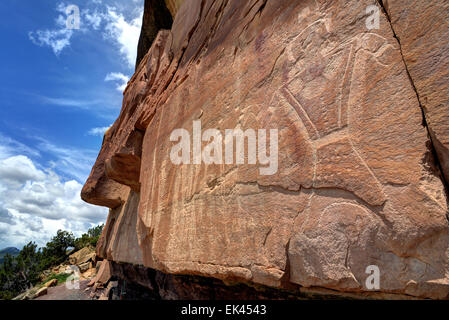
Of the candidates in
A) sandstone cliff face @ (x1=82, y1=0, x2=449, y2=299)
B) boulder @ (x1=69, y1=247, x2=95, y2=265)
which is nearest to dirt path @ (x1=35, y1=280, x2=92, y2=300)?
boulder @ (x1=69, y1=247, x2=95, y2=265)

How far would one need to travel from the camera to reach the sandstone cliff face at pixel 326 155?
1074 millimetres

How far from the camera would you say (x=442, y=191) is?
40.6 inches

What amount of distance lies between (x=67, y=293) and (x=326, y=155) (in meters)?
12.8

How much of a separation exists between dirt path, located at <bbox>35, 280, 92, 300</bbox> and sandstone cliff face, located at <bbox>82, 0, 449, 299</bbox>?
9.81 m

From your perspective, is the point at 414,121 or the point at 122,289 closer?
the point at 414,121

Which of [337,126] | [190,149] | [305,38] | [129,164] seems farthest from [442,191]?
[129,164]

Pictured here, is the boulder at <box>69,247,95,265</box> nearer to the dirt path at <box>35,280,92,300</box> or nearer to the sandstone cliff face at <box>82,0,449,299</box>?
the dirt path at <box>35,280,92,300</box>

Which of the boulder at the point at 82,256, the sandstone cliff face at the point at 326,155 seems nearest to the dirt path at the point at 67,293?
the boulder at the point at 82,256

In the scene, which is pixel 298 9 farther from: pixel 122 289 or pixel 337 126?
pixel 122 289

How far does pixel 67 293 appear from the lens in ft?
35.1

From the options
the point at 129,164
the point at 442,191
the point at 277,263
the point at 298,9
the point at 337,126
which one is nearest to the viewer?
the point at 442,191

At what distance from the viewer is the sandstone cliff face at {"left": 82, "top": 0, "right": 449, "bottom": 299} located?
3.52ft

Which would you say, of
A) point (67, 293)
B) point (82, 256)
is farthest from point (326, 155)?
point (82, 256)

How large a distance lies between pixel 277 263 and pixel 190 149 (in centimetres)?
144
